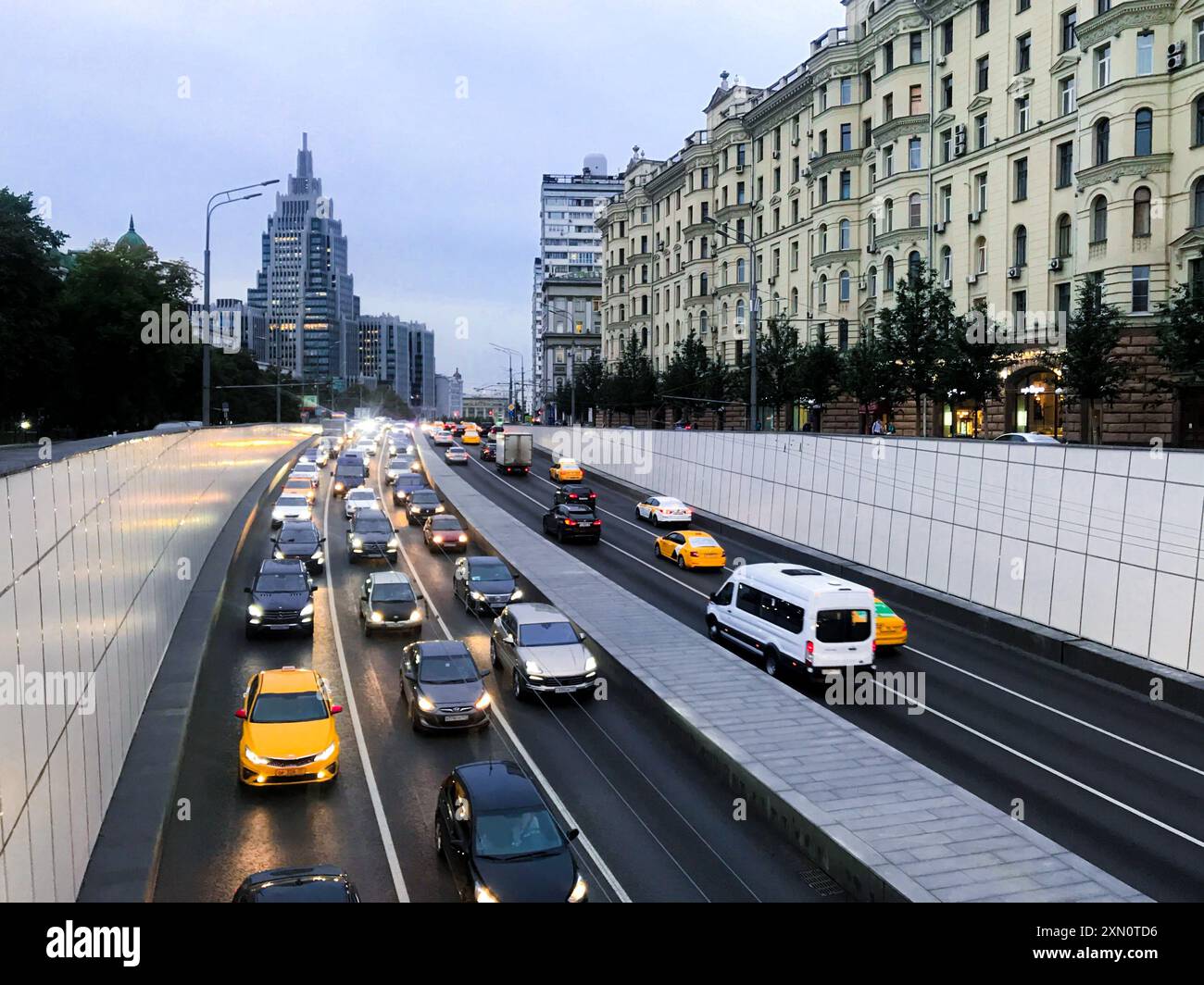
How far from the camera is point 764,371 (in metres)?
57.5

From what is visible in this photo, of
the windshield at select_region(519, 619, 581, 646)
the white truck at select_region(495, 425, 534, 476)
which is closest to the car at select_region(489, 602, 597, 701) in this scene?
the windshield at select_region(519, 619, 581, 646)

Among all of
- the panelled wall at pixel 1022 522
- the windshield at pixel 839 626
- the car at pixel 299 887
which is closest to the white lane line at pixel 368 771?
the car at pixel 299 887

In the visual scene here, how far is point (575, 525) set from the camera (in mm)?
37875

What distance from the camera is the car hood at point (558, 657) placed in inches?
773

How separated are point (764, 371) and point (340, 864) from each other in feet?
158

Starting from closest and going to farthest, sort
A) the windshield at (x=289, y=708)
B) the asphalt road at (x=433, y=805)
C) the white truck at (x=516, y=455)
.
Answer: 1. the asphalt road at (x=433, y=805)
2. the windshield at (x=289, y=708)
3. the white truck at (x=516, y=455)

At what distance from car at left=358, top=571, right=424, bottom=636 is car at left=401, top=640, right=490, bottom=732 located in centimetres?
507

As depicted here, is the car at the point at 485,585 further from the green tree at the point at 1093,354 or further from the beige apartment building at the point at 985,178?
the beige apartment building at the point at 985,178

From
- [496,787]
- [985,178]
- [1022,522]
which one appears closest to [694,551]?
[1022,522]

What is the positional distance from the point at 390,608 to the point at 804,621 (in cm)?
1044

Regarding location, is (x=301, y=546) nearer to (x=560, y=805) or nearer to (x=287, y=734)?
(x=287, y=734)

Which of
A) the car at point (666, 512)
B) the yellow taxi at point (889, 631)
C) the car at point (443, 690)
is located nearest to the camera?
the car at point (443, 690)

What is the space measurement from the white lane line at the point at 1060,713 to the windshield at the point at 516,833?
1099cm
